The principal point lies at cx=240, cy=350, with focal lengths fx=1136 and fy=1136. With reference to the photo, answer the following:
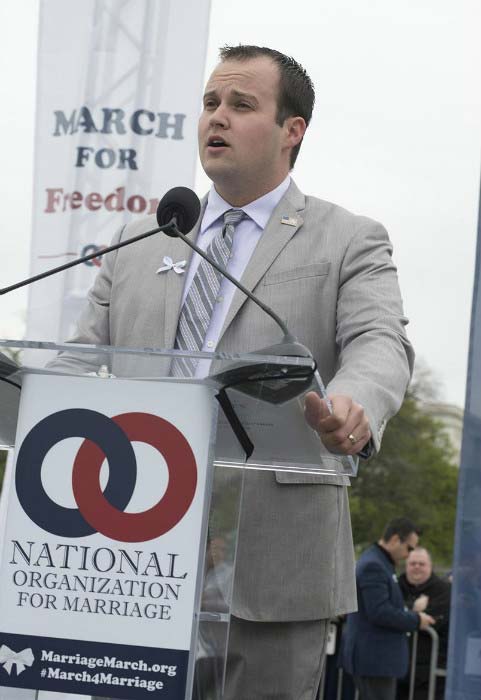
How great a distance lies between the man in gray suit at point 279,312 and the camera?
8.45ft

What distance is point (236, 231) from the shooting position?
3.03m

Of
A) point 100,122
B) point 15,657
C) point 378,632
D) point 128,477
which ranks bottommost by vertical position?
point 378,632

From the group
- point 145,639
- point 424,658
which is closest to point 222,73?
point 145,639

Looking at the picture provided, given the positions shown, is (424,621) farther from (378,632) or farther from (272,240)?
(272,240)

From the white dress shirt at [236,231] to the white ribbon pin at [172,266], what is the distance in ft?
0.10

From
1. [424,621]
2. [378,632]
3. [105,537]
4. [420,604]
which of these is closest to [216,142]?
[105,537]

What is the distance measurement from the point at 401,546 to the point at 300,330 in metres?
6.16

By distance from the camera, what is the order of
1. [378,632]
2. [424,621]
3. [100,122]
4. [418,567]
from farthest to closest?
[418,567], [424,621], [378,632], [100,122]

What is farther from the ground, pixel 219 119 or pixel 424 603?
pixel 219 119

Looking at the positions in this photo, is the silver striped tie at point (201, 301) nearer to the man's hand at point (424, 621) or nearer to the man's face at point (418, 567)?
the man's hand at point (424, 621)

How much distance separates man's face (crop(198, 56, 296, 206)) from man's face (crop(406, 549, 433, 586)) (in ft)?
20.8

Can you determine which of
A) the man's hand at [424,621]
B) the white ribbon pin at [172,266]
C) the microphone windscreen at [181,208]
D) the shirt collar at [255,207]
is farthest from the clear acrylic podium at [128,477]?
the man's hand at [424,621]

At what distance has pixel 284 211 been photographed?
3025mm

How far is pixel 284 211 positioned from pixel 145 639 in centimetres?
143
